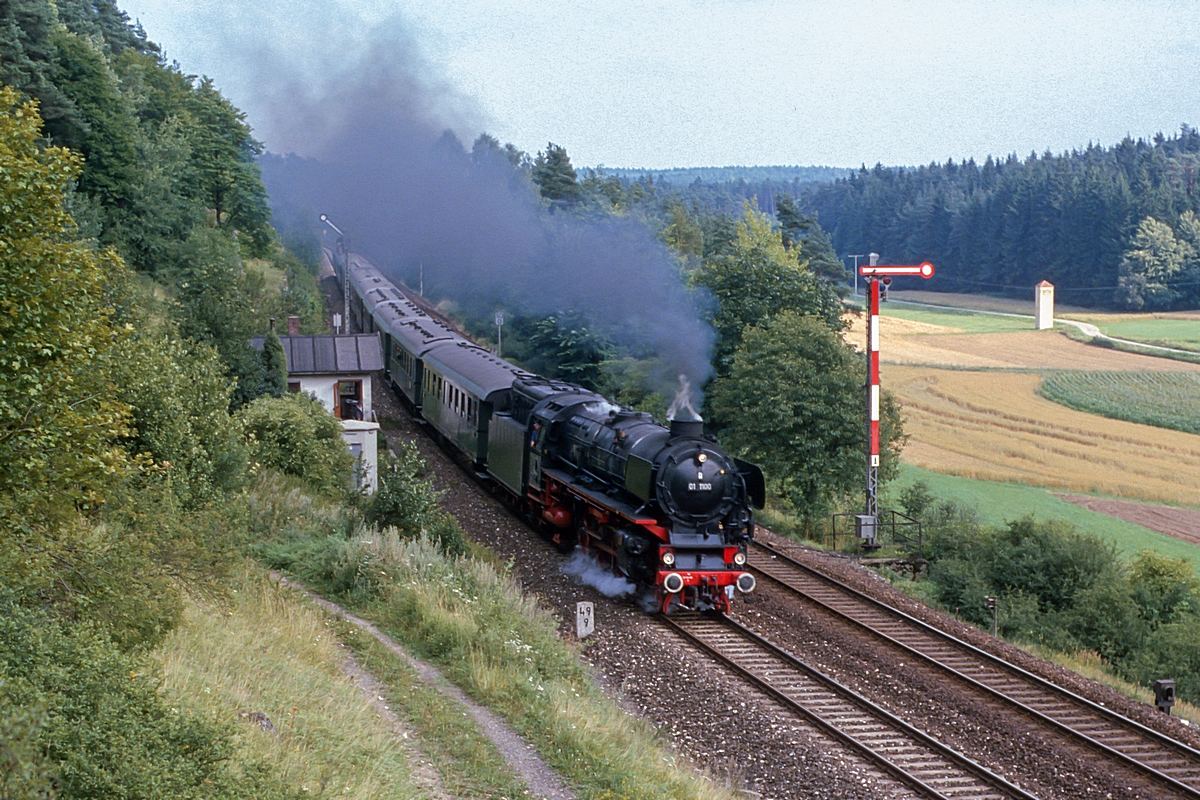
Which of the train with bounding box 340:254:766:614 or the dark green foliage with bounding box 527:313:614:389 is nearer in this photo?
the train with bounding box 340:254:766:614

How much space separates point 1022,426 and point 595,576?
1680 inches

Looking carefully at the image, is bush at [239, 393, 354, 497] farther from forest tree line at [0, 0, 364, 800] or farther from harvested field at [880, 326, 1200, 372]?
harvested field at [880, 326, 1200, 372]

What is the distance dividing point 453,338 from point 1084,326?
7118 centimetres

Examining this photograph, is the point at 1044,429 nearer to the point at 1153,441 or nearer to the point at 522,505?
the point at 1153,441

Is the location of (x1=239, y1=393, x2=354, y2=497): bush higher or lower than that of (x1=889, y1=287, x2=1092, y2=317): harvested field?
lower

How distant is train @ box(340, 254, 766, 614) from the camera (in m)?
17.3

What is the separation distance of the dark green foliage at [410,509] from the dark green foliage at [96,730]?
1256cm

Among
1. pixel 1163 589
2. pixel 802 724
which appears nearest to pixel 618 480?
pixel 802 724

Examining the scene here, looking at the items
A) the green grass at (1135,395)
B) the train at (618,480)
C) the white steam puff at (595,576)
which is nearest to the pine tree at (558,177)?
the green grass at (1135,395)

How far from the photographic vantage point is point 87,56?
1594 inches

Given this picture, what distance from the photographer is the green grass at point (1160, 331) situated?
77.3 meters

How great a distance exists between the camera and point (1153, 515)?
3919 cm

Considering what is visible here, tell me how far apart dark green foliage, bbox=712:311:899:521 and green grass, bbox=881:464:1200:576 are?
13.2 feet

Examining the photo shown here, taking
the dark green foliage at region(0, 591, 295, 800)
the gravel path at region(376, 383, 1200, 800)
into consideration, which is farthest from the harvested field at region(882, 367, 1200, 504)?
the dark green foliage at region(0, 591, 295, 800)
